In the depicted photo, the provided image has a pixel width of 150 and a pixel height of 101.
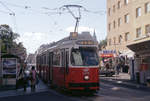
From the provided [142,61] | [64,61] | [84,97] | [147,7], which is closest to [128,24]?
[147,7]

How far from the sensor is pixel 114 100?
13.8 m

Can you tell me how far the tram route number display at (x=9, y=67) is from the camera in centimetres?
2192

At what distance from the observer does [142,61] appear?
91.3 ft

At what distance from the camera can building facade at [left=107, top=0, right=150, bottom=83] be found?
39.5 meters

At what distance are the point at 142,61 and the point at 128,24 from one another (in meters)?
20.5

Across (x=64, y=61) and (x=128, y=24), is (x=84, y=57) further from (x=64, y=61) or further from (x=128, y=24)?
(x=128, y=24)

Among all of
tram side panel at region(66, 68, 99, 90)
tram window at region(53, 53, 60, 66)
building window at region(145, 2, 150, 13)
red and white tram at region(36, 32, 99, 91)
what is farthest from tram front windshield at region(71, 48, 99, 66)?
building window at region(145, 2, 150, 13)

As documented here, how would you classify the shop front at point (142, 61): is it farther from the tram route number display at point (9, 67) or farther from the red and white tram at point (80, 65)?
the tram route number display at point (9, 67)

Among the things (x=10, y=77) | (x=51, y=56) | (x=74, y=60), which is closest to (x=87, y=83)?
(x=74, y=60)

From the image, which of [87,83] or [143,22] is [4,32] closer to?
[143,22]

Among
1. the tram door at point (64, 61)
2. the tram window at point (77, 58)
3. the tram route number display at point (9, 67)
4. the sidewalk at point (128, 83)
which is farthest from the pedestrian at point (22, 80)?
the sidewalk at point (128, 83)

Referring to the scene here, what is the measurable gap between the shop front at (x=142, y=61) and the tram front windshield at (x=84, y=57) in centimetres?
945

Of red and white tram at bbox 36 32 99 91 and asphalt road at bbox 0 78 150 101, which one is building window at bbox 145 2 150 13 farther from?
red and white tram at bbox 36 32 99 91

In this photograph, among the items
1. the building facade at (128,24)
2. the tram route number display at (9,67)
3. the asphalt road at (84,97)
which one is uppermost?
the building facade at (128,24)
